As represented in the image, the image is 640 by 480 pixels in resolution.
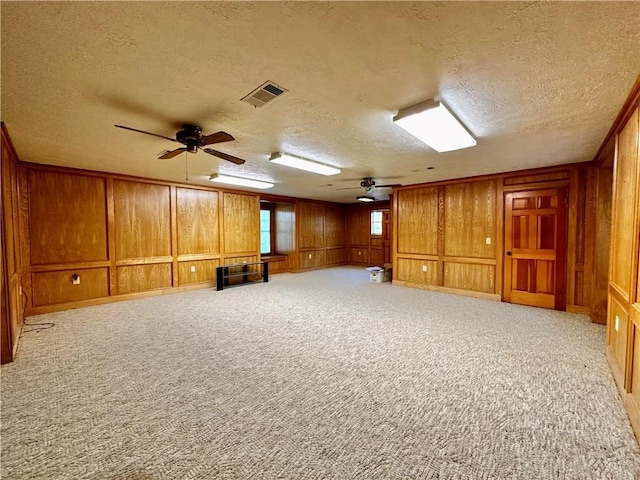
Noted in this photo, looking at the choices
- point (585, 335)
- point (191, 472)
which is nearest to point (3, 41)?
point (191, 472)

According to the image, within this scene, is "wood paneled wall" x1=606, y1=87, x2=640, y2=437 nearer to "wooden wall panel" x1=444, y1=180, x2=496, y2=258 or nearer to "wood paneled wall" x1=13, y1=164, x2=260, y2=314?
"wooden wall panel" x1=444, y1=180, x2=496, y2=258

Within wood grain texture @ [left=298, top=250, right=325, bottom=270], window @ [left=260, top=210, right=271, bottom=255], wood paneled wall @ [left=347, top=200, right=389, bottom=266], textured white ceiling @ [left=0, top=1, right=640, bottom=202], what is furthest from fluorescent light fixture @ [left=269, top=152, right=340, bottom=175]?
wood paneled wall @ [left=347, top=200, right=389, bottom=266]

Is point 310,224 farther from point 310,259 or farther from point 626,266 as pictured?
point 626,266

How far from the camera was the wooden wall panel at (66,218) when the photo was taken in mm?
4539

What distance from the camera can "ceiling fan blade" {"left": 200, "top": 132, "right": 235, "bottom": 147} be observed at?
253cm

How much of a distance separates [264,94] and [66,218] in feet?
15.6

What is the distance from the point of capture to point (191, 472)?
154 cm

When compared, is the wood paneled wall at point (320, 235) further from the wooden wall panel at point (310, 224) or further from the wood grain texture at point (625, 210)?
the wood grain texture at point (625, 210)

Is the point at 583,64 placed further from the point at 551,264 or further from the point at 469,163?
the point at 551,264

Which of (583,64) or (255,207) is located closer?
(583,64)

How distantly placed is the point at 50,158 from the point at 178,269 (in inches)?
115

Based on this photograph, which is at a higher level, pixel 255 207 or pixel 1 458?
pixel 255 207

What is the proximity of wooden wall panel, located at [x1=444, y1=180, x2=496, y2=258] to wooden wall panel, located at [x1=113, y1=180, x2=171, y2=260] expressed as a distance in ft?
20.0

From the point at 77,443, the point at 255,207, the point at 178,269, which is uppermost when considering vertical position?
the point at 255,207
